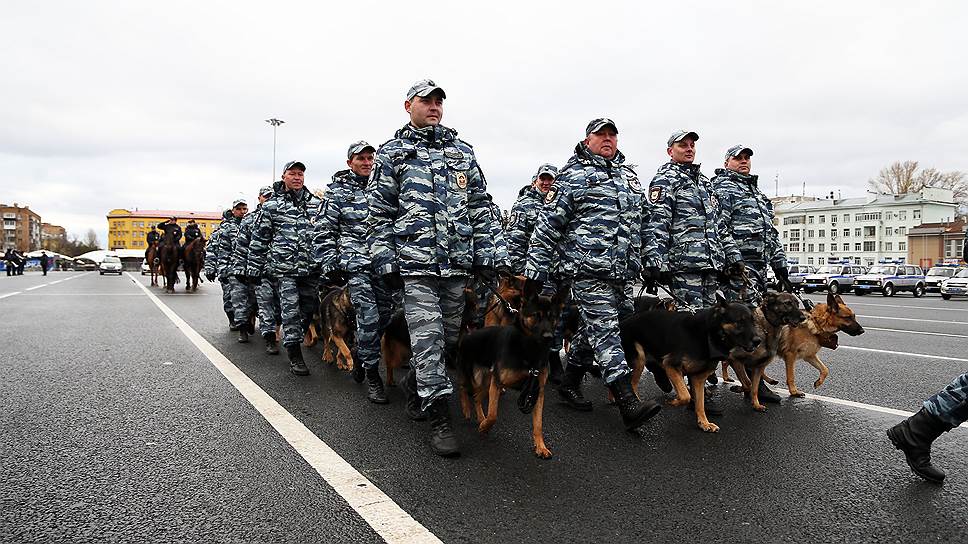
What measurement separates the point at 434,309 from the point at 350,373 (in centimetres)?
292

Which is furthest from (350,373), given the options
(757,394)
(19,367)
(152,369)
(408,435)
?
(757,394)

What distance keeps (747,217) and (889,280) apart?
109ft

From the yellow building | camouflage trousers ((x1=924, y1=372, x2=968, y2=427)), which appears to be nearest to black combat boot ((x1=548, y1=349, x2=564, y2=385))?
camouflage trousers ((x1=924, y1=372, x2=968, y2=427))

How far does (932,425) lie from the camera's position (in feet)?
12.4

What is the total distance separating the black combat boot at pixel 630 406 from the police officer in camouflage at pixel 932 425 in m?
1.46

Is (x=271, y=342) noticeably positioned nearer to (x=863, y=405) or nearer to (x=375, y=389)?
(x=375, y=389)

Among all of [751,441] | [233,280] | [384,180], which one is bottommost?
[751,441]

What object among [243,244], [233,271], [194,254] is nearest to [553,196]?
[243,244]

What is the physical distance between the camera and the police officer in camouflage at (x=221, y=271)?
10656mm

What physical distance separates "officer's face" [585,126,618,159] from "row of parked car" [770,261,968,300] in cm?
3152

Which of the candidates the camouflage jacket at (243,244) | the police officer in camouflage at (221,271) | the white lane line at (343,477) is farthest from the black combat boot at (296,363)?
the police officer in camouflage at (221,271)

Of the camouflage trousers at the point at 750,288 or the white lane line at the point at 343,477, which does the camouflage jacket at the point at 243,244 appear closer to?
the white lane line at the point at 343,477

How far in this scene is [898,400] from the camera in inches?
230

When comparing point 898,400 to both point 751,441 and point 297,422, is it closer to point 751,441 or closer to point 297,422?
point 751,441
